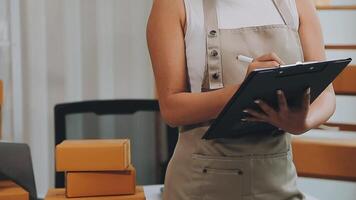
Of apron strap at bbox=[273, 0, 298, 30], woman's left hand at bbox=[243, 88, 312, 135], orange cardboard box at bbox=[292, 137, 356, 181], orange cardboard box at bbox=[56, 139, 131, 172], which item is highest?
apron strap at bbox=[273, 0, 298, 30]

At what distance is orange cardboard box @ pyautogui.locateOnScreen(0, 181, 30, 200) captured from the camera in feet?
4.73

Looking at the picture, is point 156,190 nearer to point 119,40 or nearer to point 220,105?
point 220,105

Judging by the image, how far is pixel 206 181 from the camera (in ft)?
3.69

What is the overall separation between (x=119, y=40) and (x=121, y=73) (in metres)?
0.18

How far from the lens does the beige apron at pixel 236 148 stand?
1.11 meters

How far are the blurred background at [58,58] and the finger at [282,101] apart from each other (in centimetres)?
200

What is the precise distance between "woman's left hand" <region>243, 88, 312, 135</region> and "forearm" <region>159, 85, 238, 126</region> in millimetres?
61

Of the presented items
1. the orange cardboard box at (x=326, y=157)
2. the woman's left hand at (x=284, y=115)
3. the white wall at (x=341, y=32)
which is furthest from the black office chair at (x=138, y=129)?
the woman's left hand at (x=284, y=115)

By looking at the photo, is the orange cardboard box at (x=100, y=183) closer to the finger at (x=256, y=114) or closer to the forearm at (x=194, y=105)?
the forearm at (x=194, y=105)

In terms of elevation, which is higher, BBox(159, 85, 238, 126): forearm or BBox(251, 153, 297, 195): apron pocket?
BBox(159, 85, 238, 126): forearm

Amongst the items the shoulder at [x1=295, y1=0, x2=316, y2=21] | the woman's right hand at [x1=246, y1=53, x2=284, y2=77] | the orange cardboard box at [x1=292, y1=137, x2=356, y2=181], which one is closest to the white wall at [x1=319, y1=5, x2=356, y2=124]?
the orange cardboard box at [x1=292, y1=137, x2=356, y2=181]

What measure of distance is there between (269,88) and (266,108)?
0.22 ft

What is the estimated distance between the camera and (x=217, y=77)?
1.11m

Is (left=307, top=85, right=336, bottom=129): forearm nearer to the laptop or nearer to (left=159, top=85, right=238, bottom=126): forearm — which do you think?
(left=159, top=85, right=238, bottom=126): forearm
